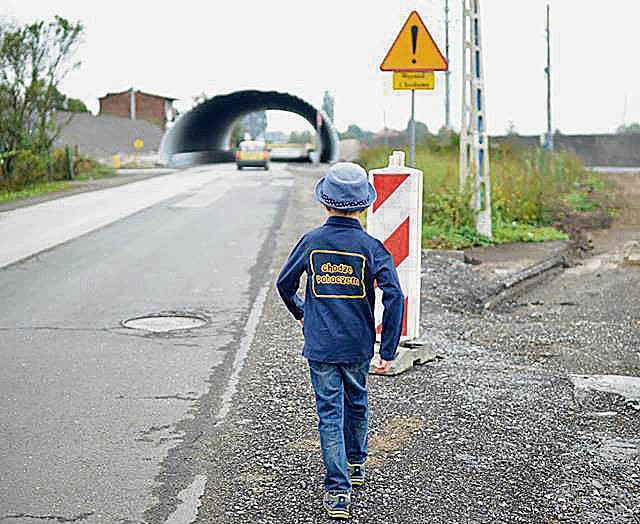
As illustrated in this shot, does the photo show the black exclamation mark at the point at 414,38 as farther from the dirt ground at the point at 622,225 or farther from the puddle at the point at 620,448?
the dirt ground at the point at 622,225

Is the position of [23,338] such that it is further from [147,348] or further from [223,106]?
[223,106]

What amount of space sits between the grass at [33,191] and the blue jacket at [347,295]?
23740mm

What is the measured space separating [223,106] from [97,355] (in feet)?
216

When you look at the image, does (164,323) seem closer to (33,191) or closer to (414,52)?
(414,52)

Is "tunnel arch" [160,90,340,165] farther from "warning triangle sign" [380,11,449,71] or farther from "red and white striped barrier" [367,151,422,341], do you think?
"red and white striped barrier" [367,151,422,341]

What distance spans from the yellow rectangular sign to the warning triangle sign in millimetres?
534

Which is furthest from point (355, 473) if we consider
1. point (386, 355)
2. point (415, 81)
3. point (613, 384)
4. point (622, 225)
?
point (622, 225)

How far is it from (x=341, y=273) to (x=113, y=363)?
3649 millimetres

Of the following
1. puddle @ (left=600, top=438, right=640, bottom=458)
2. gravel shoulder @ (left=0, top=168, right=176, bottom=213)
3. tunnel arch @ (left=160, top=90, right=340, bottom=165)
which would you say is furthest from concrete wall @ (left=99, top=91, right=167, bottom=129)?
puddle @ (left=600, top=438, right=640, bottom=458)

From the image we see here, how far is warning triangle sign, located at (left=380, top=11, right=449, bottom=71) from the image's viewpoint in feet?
29.9

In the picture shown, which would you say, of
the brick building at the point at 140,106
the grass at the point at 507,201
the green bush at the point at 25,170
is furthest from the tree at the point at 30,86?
the brick building at the point at 140,106

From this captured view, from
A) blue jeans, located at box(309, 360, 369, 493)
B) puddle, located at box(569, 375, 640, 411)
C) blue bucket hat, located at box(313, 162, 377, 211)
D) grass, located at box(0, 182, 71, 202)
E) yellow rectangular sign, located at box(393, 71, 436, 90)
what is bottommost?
puddle, located at box(569, 375, 640, 411)

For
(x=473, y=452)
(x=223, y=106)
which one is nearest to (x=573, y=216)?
(x=473, y=452)

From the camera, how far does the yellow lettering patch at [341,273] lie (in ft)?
15.3
